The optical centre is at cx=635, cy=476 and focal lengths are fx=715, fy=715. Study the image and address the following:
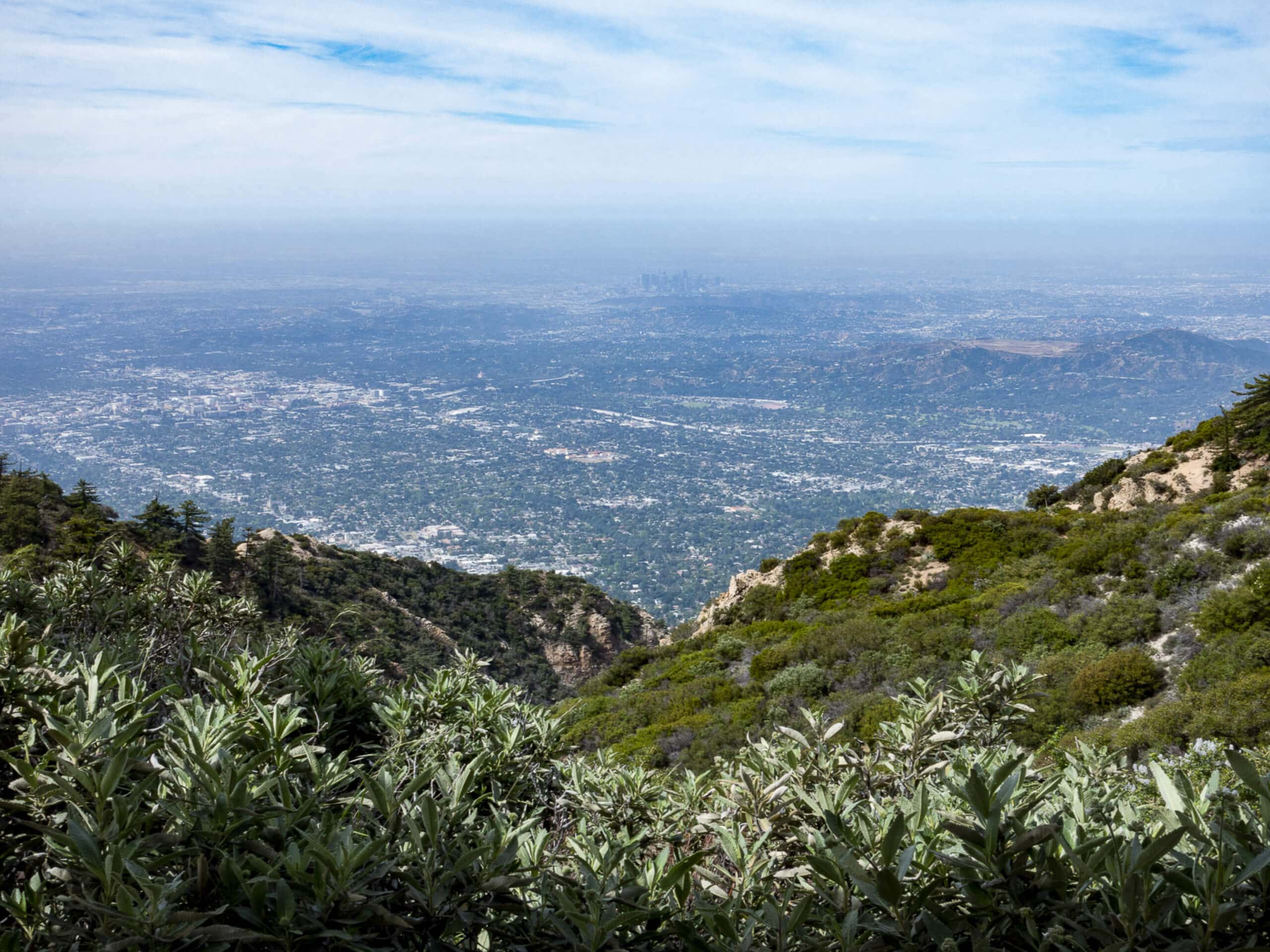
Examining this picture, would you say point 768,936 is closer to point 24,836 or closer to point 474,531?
point 24,836

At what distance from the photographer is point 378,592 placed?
2566 cm

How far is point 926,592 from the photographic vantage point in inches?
584

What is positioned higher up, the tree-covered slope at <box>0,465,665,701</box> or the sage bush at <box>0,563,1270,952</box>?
the sage bush at <box>0,563,1270,952</box>

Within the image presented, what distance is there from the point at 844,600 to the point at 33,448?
10610cm

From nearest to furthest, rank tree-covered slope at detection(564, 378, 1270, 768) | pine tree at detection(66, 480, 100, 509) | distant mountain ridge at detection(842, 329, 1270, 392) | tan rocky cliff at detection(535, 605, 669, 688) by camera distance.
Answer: tree-covered slope at detection(564, 378, 1270, 768) < pine tree at detection(66, 480, 100, 509) < tan rocky cliff at detection(535, 605, 669, 688) < distant mountain ridge at detection(842, 329, 1270, 392)

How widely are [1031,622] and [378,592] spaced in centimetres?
2142

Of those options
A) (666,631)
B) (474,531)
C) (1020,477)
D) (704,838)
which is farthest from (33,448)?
(1020,477)

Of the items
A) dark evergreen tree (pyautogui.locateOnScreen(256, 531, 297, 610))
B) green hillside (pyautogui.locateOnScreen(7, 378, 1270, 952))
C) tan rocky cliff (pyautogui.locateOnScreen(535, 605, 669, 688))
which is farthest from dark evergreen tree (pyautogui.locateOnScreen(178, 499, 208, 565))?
green hillside (pyautogui.locateOnScreen(7, 378, 1270, 952))

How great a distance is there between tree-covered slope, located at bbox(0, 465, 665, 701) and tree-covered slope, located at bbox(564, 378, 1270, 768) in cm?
636

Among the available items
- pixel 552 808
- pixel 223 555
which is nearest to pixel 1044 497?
pixel 552 808

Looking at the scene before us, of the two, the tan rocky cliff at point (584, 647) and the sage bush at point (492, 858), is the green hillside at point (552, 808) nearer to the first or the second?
the sage bush at point (492, 858)

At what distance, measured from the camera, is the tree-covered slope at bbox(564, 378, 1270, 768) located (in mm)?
7672

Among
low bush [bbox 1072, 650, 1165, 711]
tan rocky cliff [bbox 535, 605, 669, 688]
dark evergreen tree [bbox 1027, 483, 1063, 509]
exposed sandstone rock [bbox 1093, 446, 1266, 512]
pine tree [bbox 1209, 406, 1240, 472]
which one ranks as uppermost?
pine tree [bbox 1209, 406, 1240, 472]

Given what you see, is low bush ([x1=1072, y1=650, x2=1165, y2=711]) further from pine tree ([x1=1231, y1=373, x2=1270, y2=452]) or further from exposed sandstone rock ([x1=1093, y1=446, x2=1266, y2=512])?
pine tree ([x1=1231, y1=373, x2=1270, y2=452])
